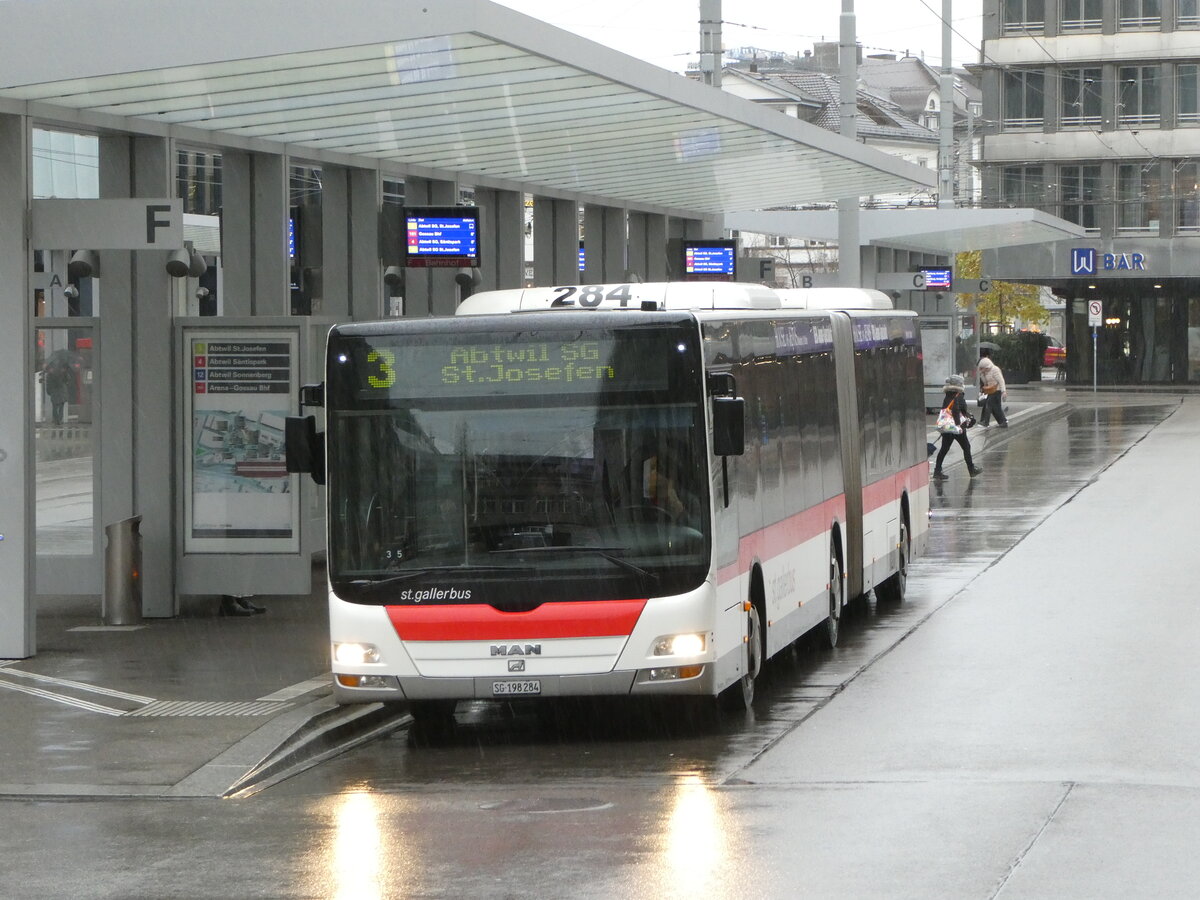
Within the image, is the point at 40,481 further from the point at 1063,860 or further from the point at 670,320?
the point at 1063,860

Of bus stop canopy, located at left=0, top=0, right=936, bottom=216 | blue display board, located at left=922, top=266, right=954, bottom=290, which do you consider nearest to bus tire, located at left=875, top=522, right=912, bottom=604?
bus stop canopy, located at left=0, top=0, right=936, bottom=216

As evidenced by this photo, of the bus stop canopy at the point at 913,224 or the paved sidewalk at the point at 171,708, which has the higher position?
the bus stop canopy at the point at 913,224

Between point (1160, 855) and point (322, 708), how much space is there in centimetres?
556

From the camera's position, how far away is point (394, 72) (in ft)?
46.6

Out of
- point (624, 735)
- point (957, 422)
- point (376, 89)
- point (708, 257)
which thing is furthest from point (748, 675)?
point (957, 422)

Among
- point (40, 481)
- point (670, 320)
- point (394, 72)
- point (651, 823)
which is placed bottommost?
point (651, 823)

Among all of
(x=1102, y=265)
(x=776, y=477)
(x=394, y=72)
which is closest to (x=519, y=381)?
(x=776, y=477)

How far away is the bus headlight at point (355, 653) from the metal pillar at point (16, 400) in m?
3.78

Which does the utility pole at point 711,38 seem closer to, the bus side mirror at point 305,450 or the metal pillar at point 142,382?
the metal pillar at point 142,382

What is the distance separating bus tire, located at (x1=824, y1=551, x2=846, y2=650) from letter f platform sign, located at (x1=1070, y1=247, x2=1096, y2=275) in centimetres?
5436

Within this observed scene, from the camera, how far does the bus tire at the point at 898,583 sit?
59.9 ft

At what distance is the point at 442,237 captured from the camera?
66.1 ft

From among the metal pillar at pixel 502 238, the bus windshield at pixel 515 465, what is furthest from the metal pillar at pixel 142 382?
the metal pillar at pixel 502 238

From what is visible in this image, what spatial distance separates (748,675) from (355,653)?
2515 mm
